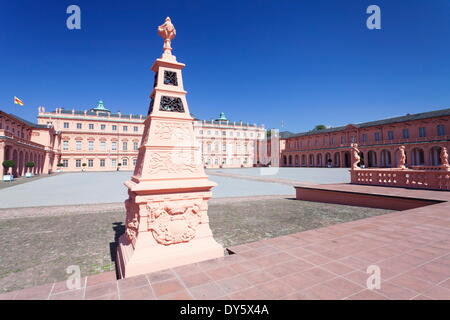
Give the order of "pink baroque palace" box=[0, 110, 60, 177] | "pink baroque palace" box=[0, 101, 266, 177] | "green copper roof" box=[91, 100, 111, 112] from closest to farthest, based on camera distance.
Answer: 1. "pink baroque palace" box=[0, 110, 60, 177]
2. "pink baroque palace" box=[0, 101, 266, 177]
3. "green copper roof" box=[91, 100, 111, 112]

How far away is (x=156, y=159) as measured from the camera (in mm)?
3254

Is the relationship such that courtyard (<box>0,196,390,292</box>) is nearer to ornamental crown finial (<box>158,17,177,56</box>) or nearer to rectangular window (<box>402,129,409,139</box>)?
ornamental crown finial (<box>158,17,177,56</box>)

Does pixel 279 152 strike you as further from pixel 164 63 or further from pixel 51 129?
pixel 164 63

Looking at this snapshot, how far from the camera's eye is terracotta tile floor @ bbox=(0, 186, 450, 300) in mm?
2057

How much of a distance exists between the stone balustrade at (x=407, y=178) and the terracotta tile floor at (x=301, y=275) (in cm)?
701

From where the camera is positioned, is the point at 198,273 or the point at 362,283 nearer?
the point at 362,283

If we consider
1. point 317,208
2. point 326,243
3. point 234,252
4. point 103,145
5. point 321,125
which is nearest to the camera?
point 234,252

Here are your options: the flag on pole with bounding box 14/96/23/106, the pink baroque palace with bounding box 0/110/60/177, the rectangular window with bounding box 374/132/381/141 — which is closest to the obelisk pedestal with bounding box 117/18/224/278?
the pink baroque palace with bounding box 0/110/60/177

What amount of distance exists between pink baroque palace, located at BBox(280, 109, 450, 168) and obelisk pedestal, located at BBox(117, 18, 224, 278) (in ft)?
94.8

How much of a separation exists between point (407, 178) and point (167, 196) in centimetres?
1079

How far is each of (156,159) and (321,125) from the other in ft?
247

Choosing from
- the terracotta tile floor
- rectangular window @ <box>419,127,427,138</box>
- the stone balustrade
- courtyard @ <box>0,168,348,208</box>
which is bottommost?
courtyard @ <box>0,168,348,208</box>
